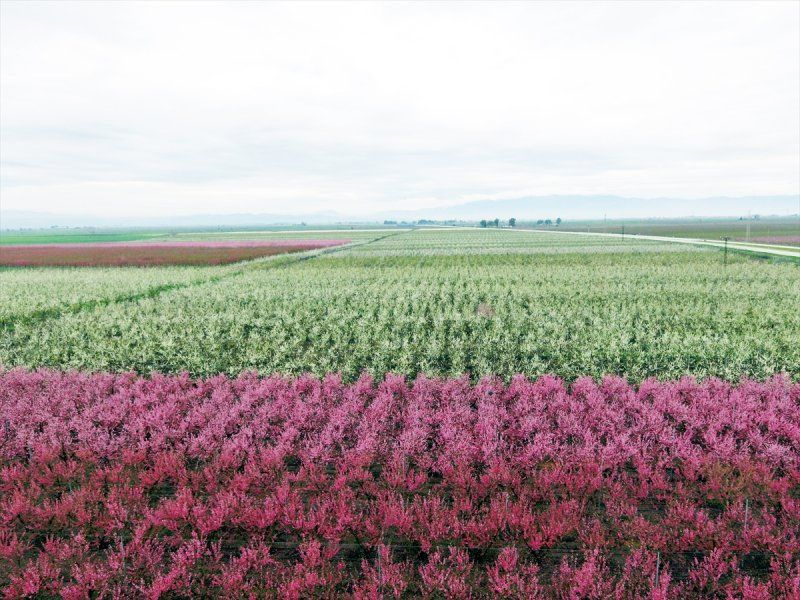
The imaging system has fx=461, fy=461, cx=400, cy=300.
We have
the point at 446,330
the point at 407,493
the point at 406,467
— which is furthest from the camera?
the point at 446,330

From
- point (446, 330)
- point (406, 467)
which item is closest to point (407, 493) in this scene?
point (406, 467)

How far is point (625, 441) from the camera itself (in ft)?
23.8

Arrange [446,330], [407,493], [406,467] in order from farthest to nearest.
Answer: [446,330]
[406,467]
[407,493]

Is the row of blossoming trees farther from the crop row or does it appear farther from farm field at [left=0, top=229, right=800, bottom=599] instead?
the crop row

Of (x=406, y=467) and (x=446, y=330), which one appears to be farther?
(x=446, y=330)

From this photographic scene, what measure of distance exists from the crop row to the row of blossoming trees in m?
2.49

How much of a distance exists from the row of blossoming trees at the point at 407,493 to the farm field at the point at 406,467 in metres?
0.03

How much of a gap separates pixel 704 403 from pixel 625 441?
253 centimetres

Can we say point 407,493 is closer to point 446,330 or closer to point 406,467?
point 406,467

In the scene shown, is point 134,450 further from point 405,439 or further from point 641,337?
point 641,337

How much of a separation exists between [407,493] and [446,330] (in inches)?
386

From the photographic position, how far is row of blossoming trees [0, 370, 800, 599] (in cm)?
489

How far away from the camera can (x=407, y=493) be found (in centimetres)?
658

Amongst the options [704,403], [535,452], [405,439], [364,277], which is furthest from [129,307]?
[704,403]
